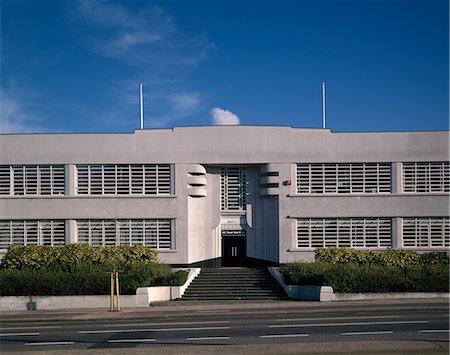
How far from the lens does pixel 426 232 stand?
3173 cm

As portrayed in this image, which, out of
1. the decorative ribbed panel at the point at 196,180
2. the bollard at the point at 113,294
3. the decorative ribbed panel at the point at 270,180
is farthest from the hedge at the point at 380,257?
the bollard at the point at 113,294

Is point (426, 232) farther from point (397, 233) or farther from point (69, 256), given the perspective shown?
point (69, 256)

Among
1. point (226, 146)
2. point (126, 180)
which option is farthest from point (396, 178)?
point (126, 180)

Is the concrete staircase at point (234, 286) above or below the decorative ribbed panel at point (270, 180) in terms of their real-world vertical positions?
below

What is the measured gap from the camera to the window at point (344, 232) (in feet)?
104

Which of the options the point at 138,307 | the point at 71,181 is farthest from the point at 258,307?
the point at 71,181

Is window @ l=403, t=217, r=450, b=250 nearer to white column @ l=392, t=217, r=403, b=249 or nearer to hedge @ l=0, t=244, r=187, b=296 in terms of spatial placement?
white column @ l=392, t=217, r=403, b=249

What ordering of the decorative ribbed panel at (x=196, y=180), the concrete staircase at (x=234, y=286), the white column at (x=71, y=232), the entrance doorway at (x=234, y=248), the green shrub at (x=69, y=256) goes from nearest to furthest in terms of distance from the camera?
the concrete staircase at (x=234, y=286)
the green shrub at (x=69, y=256)
the white column at (x=71, y=232)
the decorative ribbed panel at (x=196, y=180)
the entrance doorway at (x=234, y=248)

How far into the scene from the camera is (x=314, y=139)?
32.0 m

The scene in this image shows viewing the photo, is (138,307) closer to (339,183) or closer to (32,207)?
(32,207)

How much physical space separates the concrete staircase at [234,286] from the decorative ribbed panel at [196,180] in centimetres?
508

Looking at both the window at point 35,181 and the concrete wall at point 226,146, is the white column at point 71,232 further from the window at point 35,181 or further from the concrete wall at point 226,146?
the concrete wall at point 226,146

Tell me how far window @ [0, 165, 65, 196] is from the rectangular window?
15.9 m

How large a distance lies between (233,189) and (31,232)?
541 inches
